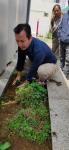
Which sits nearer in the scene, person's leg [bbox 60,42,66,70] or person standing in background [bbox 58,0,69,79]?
person standing in background [bbox 58,0,69,79]

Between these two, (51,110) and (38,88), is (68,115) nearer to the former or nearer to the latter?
(51,110)

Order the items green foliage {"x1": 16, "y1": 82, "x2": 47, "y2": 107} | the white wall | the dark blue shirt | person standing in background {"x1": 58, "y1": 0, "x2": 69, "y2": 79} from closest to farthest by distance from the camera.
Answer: green foliage {"x1": 16, "y1": 82, "x2": 47, "y2": 107} < the dark blue shirt < person standing in background {"x1": 58, "y1": 0, "x2": 69, "y2": 79} < the white wall

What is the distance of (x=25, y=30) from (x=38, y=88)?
0.83 m

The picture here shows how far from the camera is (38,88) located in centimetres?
509

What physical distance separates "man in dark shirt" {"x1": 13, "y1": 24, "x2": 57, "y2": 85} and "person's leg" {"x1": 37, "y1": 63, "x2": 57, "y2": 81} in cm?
2

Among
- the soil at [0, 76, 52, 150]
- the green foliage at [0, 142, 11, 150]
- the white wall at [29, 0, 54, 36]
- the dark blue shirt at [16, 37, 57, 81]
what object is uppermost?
the dark blue shirt at [16, 37, 57, 81]

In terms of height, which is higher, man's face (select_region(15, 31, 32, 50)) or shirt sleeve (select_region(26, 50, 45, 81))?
man's face (select_region(15, 31, 32, 50))

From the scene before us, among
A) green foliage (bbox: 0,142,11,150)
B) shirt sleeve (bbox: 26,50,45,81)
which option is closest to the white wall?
shirt sleeve (bbox: 26,50,45,81)

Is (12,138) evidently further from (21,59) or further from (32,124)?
(21,59)

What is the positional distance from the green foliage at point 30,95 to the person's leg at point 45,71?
50cm

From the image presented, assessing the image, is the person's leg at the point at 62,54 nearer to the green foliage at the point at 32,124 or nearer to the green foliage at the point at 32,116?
the green foliage at the point at 32,116

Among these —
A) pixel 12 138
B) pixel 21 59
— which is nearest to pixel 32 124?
pixel 12 138

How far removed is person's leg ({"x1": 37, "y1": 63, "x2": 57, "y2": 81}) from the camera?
559 centimetres

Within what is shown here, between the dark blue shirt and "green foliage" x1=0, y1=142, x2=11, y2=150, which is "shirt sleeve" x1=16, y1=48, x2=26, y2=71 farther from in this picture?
"green foliage" x1=0, y1=142, x2=11, y2=150
